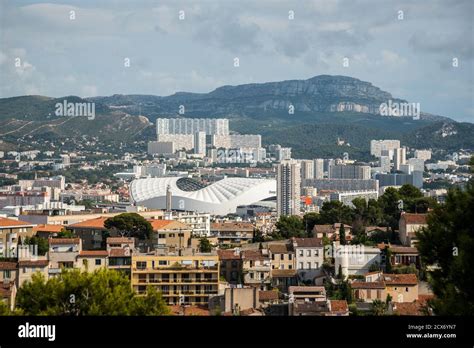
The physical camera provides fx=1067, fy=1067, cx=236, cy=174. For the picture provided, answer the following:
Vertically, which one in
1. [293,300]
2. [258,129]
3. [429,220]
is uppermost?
[258,129]

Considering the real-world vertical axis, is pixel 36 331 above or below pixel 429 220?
below

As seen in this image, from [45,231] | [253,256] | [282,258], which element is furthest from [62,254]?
[45,231]

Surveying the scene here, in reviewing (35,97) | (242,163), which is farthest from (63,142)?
(242,163)

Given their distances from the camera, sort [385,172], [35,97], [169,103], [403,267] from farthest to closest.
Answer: [169,103], [35,97], [385,172], [403,267]

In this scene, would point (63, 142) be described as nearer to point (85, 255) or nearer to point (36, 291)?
point (85, 255)

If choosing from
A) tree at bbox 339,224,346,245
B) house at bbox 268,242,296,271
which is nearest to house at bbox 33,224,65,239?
tree at bbox 339,224,346,245

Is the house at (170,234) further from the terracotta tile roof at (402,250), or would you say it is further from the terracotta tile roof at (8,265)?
the terracotta tile roof at (8,265)

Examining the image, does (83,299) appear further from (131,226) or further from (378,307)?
(131,226)
